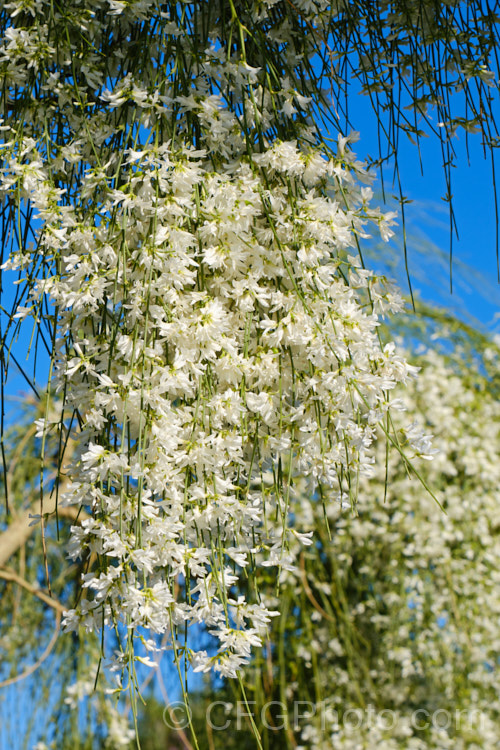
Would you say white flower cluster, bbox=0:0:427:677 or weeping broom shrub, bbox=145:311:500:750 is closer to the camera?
white flower cluster, bbox=0:0:427:677

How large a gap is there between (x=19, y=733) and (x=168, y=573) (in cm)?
163

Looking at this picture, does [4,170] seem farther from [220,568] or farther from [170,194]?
[220,568]

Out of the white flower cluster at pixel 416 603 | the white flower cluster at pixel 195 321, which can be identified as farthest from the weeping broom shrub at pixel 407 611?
the white flower cluster at pixel 195 321

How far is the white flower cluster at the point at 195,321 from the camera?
60cm

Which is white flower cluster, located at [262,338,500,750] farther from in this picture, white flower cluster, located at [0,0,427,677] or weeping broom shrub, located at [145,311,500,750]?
white flower cluster, located at [0,0,427,677]

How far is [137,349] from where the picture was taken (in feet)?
2.00

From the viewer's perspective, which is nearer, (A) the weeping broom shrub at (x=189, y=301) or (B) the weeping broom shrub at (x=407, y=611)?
(A) the weeping broom shrub at (x=189, y=301)

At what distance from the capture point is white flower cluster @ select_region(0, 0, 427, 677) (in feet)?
1.97

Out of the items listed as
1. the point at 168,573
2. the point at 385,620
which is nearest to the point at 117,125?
the point at 168,573

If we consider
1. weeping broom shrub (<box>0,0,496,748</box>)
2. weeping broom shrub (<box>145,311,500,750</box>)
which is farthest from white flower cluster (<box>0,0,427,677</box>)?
weeping broom shrub (<box>145,311,500,750</box>)

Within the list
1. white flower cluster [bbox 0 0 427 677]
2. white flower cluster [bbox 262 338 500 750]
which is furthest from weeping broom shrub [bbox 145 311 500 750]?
white flower cluster [bbox 0 0 427 677]

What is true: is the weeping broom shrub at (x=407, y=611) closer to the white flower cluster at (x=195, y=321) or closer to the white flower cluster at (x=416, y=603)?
the white flower cluster at (x=416, y=603)

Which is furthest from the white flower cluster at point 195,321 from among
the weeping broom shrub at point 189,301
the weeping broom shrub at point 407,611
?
the weeping broom shrub at point 407,611

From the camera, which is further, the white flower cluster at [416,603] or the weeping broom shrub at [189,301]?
the white flower cluster at [416,603]
